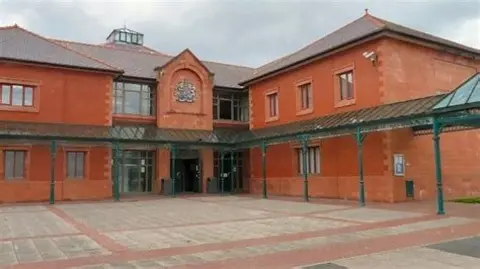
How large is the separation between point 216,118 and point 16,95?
11744 millimetres

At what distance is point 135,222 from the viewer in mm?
12523

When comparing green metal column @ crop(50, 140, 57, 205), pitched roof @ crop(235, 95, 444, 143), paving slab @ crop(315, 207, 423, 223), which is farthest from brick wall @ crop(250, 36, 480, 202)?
green metal column @ crop(50, 140, 57, 205)

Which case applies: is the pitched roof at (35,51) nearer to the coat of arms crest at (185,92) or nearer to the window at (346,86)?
the coat of arms crest at (185,92)

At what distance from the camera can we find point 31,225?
1202 centimetres

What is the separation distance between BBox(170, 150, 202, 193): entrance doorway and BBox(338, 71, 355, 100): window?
1030cm

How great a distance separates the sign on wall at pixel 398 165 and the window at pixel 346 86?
12.0 ft

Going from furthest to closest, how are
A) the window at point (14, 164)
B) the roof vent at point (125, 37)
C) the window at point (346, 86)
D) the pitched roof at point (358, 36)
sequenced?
the roof vent at point (125, 37) → the window at point (14, 164) → the window at point (346, 86) → the pitched roof at point (358, 36)

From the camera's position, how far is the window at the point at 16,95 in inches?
826

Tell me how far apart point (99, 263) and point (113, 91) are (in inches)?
729

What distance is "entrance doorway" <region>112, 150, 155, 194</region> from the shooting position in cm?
2438

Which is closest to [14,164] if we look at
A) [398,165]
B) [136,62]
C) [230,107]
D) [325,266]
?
[136,62]

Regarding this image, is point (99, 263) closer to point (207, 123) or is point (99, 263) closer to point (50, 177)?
point (50, 177)

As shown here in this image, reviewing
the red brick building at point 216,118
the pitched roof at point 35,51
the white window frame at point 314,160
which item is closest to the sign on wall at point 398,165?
the red brick building at point 216,118

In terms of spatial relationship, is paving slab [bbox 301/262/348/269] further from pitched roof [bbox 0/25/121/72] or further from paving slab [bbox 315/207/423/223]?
pitched roof [bbox 0/25/121/72]
